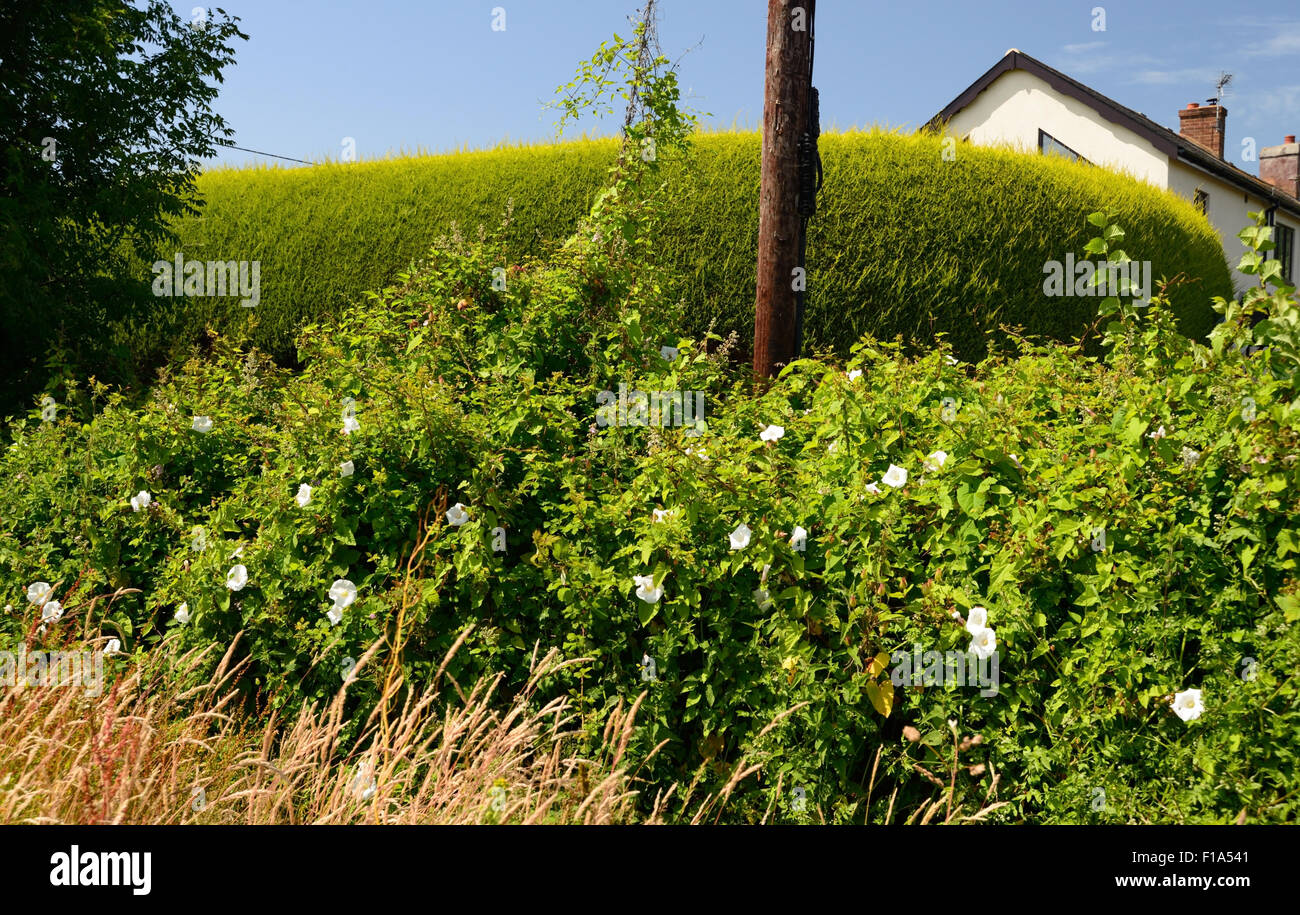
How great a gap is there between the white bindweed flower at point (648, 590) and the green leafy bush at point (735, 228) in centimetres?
635

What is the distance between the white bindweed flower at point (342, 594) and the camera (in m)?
3.32

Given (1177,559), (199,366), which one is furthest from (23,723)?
(1177,559)

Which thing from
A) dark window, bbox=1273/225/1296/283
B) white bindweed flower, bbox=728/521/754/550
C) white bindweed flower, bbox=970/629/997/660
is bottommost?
white bindweed flower, bbox=970/629/997/660

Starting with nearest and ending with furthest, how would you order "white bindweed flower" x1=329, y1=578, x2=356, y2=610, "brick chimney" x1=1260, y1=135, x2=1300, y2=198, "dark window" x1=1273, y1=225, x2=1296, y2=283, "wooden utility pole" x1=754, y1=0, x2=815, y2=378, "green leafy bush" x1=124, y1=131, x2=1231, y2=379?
1. "white bindweed flower" x1=329, y1=578, x2=356, y2=610
2. "wooden utility pole" x1=754, y1=0, x2=815, y2=378
3. "green leafy bush" x1=124, y1=131, x2=1231, y2=379
4. "dark window" x1=1273, y1=225, x2=1296, y2=283
5. "brick chimney" x1=1260, y1=135, x2=1300, y2=198

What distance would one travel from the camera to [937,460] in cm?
304

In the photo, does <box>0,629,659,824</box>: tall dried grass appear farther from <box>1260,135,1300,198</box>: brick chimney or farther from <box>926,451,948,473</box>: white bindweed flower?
<box>1260,135,1300,198</box>: brick chimney

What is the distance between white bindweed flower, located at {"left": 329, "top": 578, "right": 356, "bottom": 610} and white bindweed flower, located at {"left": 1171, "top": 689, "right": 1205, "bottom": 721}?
9.04 feet

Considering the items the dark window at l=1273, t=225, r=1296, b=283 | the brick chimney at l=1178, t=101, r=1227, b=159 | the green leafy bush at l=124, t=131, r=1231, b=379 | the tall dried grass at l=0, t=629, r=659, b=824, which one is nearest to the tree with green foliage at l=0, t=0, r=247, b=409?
the green leafy bush at l=124, t=131, r=1231, b=379

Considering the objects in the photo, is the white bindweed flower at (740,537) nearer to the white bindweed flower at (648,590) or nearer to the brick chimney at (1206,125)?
the white bindweed flower at (648,590)

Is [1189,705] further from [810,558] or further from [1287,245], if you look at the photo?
[1287,245]

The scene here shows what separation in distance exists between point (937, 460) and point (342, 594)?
7.31 ft

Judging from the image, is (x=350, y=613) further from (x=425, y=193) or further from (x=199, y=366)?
(x=425, y=193)

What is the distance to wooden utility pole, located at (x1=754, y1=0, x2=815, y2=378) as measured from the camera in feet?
16.6

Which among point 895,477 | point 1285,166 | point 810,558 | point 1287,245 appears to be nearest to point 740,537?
point 810,558
